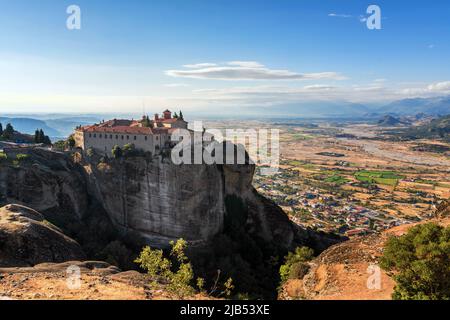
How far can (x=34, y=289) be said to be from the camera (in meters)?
17.5

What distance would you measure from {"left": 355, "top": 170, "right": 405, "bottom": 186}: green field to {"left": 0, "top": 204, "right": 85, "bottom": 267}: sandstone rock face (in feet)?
432

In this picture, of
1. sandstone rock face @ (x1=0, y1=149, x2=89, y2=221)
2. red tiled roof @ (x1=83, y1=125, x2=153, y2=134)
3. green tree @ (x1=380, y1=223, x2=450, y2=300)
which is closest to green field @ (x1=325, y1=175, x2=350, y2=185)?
red tiled roof @ (x1=83, y1=125, x2=153, y2=134)

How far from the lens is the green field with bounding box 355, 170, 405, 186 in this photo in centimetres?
13925

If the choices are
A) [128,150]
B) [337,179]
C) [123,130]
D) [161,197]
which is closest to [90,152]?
[123,130]

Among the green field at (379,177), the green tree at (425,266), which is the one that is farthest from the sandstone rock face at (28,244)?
the green field at (379,177)

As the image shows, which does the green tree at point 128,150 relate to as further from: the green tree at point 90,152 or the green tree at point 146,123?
the green tree at point 146,123

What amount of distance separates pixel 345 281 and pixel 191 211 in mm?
28005

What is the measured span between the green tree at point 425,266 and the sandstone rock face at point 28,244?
21845 millimetres

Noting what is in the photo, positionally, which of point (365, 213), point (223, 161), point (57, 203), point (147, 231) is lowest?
point (365, 213)

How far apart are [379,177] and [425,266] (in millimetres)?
142429

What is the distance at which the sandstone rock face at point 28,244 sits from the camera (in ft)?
76.0

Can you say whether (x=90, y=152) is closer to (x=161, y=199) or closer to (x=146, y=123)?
(x=146, y=123)
